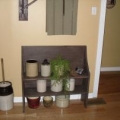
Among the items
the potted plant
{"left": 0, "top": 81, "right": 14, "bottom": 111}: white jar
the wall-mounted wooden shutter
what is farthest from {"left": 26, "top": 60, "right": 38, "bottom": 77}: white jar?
the wall-mounted wooden shutter

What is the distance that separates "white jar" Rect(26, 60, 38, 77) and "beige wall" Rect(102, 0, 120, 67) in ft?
6.09

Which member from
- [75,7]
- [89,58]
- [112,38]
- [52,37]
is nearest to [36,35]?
[52,37]

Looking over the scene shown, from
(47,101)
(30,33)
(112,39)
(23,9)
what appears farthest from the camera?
(112,39)

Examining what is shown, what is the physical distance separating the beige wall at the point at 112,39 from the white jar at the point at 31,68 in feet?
6.09

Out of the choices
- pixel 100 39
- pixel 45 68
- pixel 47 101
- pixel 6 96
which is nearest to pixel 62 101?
pixel 47 101

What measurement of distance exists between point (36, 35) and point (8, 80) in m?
0.71

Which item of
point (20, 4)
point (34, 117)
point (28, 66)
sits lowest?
point (34, 117)

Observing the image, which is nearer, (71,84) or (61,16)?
(61,16)

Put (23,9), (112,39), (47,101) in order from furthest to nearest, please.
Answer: (112,39), (47,101), (23,9)

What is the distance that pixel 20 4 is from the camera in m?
2.39

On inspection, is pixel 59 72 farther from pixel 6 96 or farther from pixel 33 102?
pixel 6 96

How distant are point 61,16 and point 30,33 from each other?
0.44 m

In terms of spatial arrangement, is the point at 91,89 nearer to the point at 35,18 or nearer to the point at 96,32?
the point at 96,32

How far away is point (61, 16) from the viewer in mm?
2441
